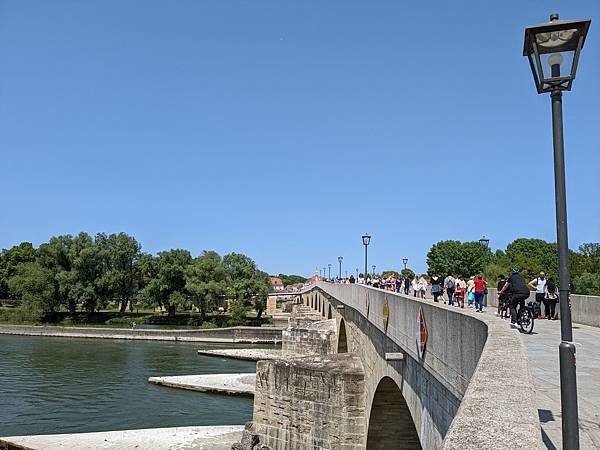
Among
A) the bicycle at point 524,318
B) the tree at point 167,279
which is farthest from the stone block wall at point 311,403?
the tree at point 167,279

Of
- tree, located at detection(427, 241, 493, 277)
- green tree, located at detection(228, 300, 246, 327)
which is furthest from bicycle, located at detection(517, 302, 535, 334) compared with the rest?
tree, located at detection(427, 241, 493, 277)

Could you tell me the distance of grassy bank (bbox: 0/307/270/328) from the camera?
2723 inches

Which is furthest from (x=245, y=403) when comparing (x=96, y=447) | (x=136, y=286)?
(x=136, y=286)

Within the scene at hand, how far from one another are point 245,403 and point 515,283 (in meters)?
21.9

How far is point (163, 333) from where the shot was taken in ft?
204

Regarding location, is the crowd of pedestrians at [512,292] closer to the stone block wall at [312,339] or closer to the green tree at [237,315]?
the stone block wall at [312,339]

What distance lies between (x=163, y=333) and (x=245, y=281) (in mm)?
17287

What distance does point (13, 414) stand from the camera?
87.0 ft

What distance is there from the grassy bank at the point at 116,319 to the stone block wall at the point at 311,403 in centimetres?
5373

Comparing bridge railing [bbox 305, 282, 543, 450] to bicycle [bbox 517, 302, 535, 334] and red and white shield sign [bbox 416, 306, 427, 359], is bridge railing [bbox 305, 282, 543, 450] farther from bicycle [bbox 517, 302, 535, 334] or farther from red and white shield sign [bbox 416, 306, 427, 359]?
bicycle [bbox 517, 302, 535, 334]

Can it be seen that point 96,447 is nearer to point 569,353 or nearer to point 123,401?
point 123,401

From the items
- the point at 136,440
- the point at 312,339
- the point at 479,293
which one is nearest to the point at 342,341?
the point at 312,339

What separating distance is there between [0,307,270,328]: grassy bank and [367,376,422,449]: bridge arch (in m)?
57.0

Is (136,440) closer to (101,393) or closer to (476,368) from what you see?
(101,393)
